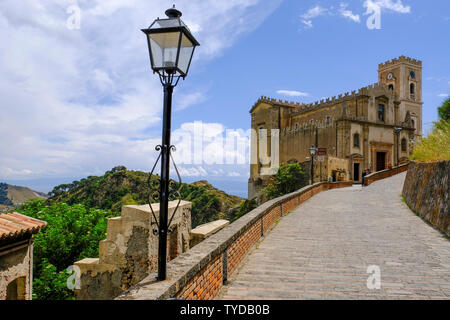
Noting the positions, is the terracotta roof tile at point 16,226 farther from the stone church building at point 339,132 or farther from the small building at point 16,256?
the stone church building at point 339,132

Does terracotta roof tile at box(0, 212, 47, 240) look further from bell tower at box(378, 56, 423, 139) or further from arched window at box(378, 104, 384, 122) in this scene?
bell tower at box(378, 56, 423, 139)

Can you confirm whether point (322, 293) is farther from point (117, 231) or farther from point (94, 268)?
point (94, 268)

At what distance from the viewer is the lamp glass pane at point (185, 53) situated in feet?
12.4

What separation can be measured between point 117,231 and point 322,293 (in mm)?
6645

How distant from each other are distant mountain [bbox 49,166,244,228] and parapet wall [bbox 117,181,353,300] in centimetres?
3735

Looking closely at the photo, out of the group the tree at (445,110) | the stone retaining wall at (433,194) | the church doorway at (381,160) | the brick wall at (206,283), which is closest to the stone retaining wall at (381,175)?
the church doorway at (381,160)

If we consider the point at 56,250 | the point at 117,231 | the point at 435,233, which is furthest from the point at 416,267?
the point at 56,250

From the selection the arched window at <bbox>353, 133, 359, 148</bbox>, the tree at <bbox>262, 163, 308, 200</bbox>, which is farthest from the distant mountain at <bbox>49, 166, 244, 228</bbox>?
the arched window at <bbox>353, 133, 359, 148</bbox>

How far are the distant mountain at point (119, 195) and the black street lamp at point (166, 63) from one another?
4042 centimetres

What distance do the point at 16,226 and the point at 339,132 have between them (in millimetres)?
32057

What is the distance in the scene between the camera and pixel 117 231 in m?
9.77

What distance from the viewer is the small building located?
714 cm
